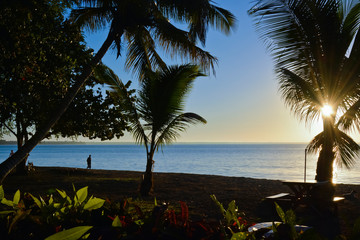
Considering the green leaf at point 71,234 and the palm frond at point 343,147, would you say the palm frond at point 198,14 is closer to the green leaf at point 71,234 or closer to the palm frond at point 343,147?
the palm frond at point 343,147

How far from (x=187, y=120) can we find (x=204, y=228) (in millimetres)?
9222

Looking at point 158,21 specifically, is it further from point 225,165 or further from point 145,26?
point 225,165

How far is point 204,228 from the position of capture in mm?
1496

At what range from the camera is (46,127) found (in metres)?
8.22

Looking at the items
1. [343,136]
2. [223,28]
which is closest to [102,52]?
[223,28]

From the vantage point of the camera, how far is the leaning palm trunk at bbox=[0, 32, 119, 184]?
7734mm

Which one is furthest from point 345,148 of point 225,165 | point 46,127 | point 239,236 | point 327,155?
point 225,165

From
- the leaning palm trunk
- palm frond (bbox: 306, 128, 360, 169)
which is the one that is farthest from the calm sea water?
the leaning palm trunk

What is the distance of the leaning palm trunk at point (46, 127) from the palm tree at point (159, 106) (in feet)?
5.35

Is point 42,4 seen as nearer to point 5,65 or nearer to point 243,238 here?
point 5,65

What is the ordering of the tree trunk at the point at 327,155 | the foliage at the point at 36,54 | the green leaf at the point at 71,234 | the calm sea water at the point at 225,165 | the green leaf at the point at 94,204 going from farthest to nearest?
the calm sea water at the point at 225,165 → the tree trunk at the point at 327,155 → the foliage at the point at 36,54 → the green leaf at the point at 94,204 → the green leaf at the point at 71,234

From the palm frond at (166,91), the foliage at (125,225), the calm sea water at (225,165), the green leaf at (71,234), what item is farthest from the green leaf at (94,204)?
the calm sea water at (225,165)

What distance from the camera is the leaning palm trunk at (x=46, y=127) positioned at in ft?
25.4

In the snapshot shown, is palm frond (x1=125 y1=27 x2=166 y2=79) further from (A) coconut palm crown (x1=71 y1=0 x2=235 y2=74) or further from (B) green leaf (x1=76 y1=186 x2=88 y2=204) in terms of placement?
(B) green leaf (x1=76 y1=186 x2=88 y2=204)
